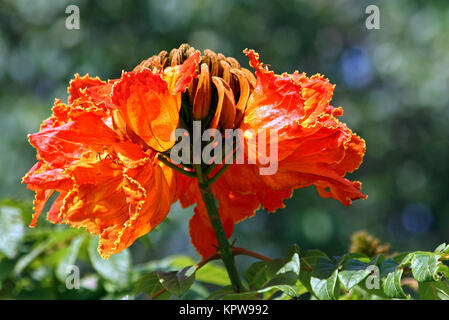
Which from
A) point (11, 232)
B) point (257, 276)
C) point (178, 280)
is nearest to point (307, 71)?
point (11, 232)

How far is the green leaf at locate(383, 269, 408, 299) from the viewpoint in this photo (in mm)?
1197

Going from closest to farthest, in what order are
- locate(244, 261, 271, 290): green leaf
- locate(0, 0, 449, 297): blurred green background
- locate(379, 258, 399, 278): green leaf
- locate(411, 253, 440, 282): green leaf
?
locate(411, 253, 440, 282): green leaf, locate(379, 258, 399, 278): green leaf, locate(244, 261, 271, 290): green leaf, locate(0, 0, 449, 297): blurred green background

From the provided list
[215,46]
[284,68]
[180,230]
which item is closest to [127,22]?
[215,46]

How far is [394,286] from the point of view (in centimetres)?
121

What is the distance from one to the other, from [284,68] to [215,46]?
4.84ft

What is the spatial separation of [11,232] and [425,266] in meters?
1.32

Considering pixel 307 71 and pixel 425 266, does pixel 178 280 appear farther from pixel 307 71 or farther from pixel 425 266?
pixel 307 71

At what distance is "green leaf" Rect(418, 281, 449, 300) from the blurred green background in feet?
18.7

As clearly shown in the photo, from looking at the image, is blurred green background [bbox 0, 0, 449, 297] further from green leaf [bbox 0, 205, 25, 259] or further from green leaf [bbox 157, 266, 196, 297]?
green leaf [bbox 157, 266, 196, 297]

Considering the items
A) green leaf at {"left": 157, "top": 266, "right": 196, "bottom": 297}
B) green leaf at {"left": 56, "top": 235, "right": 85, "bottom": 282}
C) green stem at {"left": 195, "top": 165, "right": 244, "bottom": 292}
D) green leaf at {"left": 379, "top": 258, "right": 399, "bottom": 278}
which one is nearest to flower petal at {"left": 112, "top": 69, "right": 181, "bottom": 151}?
green stem at {"left": 195, "top": 165, "right": 244, "bottom": 292}

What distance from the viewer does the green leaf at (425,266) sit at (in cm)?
118

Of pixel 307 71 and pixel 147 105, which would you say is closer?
pixel 147 105
